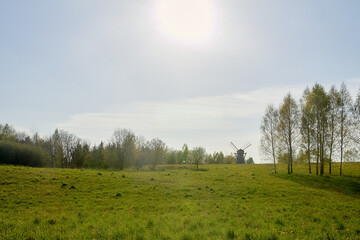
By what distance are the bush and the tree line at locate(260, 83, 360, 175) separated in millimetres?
56902

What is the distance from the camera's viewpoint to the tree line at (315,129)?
41322 millimetres

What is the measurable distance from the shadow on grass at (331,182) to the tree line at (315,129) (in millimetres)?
3588

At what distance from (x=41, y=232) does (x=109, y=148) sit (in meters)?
73.7

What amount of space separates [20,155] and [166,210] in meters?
55.4

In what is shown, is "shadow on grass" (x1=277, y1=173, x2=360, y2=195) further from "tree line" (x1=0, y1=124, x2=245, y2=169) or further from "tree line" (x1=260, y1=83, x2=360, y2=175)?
"tree line" (x1=0, y1=124, x2=245, y2=169)

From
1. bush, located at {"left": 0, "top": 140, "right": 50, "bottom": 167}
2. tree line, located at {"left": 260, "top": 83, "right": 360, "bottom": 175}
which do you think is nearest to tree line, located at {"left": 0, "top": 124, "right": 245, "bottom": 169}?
bush, located at {"left": 0, "top": 140, "right": 50, "bottom": 167}

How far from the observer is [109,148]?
8019cm

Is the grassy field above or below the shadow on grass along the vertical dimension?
above

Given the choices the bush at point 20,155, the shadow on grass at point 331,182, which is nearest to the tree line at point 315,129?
the shadow on grass at point 331,182

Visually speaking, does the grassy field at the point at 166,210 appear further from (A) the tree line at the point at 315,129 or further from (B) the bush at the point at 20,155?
(B) the bush at the point at 20,155

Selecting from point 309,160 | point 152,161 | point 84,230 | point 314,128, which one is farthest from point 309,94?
point 84,230

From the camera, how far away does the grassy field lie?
940 cm

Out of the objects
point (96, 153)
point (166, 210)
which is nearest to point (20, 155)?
point (96, 153)

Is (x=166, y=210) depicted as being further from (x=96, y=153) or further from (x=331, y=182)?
(x=96, y=153)
